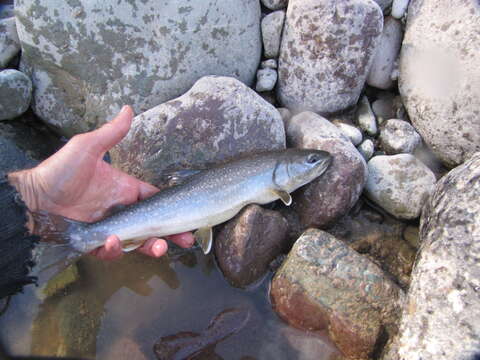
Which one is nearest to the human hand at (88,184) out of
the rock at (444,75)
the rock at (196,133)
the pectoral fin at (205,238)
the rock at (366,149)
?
the pectoral fin at (205,238)

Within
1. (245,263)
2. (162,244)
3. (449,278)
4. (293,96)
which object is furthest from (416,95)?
(162,244)

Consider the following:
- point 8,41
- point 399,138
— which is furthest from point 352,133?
point 8,41

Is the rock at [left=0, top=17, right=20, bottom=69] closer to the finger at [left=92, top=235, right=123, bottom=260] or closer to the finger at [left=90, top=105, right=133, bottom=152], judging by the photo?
the finger at [left=90, top=105, right=133, bottom=152]

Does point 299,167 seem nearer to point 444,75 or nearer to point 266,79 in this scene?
point 266,79

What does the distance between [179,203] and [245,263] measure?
930 millimetres

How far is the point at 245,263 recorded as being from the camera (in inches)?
154

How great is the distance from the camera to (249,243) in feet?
12.8

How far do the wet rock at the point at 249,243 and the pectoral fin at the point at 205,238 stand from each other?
6.2 inches

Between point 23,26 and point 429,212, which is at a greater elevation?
point 23,26

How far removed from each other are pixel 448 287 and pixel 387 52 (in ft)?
10.7

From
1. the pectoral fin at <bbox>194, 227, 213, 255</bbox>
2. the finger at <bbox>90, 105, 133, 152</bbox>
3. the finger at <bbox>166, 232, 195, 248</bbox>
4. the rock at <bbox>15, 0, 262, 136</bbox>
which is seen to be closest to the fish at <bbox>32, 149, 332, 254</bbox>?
the pectoral fin at <bbox>194, 227, 213, 255</bbox>

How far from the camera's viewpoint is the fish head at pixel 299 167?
4.07 m

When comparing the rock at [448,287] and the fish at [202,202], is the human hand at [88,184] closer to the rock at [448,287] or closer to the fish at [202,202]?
the fish at [202,202]

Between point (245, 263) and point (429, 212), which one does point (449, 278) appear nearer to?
point (429, 212)
